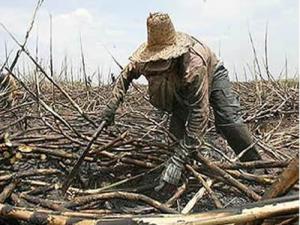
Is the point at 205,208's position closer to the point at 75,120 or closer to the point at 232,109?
the point at 232,109

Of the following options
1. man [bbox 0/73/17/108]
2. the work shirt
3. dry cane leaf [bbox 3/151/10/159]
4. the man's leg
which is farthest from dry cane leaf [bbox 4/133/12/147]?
the man's leg

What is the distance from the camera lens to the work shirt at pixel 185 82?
122 inches

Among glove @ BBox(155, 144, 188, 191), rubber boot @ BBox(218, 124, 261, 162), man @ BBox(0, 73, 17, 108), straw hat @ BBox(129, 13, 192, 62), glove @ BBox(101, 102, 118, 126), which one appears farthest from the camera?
man @ BBox(0, 73, 17, 108)

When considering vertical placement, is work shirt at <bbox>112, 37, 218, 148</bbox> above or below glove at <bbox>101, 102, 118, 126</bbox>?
above

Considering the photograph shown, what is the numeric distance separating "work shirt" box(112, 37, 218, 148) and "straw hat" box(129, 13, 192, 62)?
0.13 ft

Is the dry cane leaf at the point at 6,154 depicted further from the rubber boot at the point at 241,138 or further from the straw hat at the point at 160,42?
the rubber boot at the point at 241,138

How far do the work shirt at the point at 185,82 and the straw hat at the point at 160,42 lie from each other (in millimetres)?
39

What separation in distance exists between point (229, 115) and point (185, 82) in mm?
701

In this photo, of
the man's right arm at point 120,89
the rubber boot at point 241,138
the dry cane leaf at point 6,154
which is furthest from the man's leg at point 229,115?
the dry cane leaf at point 6,154

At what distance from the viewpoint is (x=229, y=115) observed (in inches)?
146

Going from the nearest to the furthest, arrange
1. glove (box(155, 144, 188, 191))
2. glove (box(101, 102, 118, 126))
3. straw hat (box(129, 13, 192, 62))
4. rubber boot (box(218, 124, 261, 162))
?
glove (box(155, 144, 188, 191)), straw hat (box(129, 13, 192, 62)), glove (box(101, 102, 118, 126)), rubber boot (box(218, 124, 261, 162))

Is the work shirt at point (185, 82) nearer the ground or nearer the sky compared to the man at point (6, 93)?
nearer the sky

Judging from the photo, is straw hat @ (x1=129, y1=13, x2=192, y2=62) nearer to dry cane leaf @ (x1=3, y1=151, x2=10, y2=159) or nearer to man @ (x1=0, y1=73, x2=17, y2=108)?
dry cane leaf @ (x1=3, y1=151, x2=10, y2=159)

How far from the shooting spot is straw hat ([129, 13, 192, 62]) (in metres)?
3.05
